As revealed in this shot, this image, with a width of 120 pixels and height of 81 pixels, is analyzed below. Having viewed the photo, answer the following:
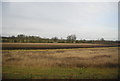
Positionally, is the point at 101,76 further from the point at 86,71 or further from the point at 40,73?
the point at 40,73

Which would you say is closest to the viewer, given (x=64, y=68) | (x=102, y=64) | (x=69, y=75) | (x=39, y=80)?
(x=39, y=80)

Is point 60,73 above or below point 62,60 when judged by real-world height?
below

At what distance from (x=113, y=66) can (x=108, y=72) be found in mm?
707

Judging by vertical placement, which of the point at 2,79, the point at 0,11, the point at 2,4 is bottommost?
the point at 2,79

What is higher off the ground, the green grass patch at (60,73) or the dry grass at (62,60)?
the dry grass at (62,60)

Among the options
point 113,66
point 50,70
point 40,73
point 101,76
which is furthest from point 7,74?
point 113,66

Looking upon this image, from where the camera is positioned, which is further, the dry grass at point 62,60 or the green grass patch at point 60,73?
the dry grass at point 62,60

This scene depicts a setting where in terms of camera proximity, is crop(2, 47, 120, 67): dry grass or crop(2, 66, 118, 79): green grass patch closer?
crop(2, 66, 118, 79): green grass patch

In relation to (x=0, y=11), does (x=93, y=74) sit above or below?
below

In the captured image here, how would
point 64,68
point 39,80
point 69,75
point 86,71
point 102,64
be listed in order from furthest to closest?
1. point 102,64
2. point 64,68
3. point 86,71
4. point 69,75
5. point 39,80

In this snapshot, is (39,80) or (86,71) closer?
(39,80)

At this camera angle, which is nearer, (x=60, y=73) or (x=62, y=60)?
(x=60, y=73)

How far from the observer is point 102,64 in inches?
191

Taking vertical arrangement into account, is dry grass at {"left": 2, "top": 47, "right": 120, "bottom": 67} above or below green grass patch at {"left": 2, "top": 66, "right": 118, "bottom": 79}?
above
